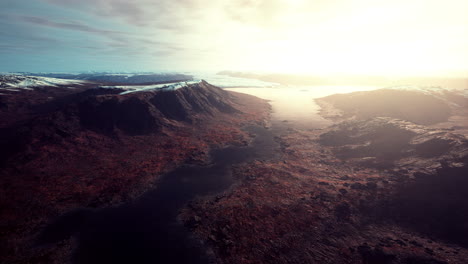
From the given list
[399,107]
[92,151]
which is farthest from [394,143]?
[92,151]

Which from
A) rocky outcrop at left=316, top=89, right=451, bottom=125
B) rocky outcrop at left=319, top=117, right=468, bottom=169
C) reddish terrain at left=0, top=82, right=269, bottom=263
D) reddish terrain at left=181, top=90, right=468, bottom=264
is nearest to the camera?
reddish terrain at left=181, top=90, right=468, bottom=264

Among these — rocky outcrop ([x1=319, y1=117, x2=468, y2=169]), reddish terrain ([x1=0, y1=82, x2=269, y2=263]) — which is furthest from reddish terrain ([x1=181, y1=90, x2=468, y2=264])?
reddish terrain ([x1=0, y1=82, x2=269, y2=263])

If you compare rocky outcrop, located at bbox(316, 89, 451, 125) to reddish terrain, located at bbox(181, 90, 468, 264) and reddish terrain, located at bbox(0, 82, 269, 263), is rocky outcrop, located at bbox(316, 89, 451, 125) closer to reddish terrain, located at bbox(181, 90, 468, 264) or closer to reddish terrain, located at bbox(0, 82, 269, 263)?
reddish terrain, located at bbox(181, 90, 468, 264)

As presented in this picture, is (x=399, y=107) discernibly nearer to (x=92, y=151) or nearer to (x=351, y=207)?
(x=351, y=207)

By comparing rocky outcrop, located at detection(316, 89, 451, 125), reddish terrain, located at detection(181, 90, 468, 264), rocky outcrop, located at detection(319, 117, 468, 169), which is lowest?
reddish terrain, located at detection(181, 90, 468, 264)

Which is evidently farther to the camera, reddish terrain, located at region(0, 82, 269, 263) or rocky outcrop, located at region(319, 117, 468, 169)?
rocky outcrop, located at region(319, 117, 468, 169)

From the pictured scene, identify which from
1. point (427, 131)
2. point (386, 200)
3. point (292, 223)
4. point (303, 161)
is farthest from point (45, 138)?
point (427, 131)

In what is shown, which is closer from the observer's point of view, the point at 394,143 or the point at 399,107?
the point at 394,143
